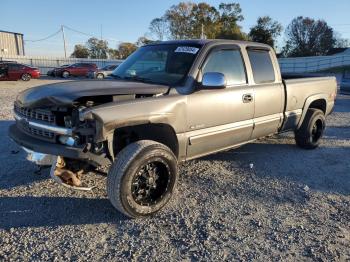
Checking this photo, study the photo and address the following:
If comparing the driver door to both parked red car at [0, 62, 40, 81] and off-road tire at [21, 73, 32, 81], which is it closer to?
parked red car at [0, 62, 40, 81]

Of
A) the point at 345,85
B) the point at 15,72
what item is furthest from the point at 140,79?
the point at 15,72

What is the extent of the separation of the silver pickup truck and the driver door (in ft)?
0.04

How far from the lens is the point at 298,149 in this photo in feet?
21.7

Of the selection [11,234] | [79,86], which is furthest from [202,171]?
[11,234]

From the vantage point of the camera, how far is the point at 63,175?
12.0ft

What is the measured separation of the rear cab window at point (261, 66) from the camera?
5219 millimetres

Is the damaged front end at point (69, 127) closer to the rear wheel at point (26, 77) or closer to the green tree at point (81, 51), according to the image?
the rear wheel at point (26, 77)

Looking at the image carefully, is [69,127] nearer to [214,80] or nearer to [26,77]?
[214,80]

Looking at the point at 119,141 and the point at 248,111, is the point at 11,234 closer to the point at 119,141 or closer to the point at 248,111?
the point at 119,141

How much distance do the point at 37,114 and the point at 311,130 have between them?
186 inches

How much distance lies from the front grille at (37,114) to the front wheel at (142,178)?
79cm

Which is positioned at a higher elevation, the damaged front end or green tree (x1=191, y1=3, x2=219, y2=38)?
green tree (x1=191, y1=3, x2=219, y2=38)

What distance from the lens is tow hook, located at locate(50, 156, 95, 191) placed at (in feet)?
11.7

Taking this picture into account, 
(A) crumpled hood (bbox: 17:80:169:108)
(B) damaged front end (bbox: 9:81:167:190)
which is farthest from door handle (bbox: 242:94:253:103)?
(B) damaged front end (bbox: 9:81:167:190)
